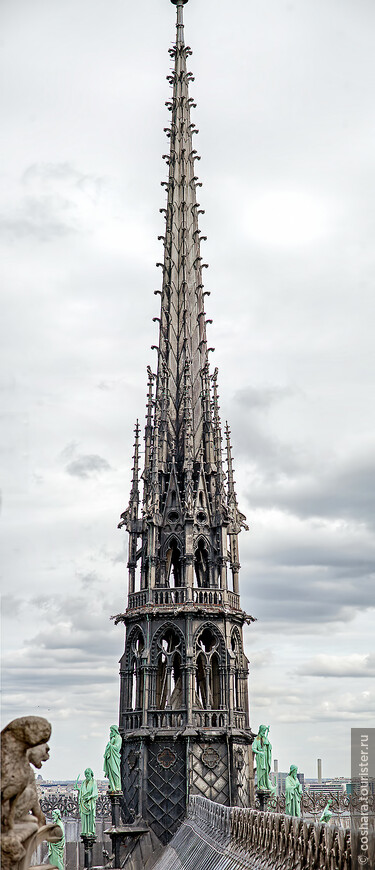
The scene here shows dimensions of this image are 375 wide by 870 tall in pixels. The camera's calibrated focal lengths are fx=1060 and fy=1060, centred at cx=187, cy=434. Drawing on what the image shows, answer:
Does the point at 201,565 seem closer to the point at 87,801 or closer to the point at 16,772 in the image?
the point at 87,801

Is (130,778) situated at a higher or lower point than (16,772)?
lower

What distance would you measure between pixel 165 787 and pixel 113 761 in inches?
121

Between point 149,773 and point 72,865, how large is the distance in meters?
12.6

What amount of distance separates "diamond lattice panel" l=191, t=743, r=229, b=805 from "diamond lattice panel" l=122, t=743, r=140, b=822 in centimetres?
289

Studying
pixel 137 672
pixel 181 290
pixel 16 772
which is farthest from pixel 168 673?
pixel 16 772

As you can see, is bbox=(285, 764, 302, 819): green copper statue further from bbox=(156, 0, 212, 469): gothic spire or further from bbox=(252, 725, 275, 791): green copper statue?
bbox=(156, 0, 212, 469): gothic spire

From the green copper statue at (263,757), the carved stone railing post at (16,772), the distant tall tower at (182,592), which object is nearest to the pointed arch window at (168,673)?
the distant tall tower at (182,592)

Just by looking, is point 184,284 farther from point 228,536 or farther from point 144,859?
point 144,859

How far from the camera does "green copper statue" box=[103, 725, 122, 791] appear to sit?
48.8 meters

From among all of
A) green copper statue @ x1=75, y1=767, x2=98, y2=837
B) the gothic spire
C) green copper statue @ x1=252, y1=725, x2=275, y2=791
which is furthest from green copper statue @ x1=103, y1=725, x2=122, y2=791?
the gothic spire

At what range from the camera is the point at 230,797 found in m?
51.0

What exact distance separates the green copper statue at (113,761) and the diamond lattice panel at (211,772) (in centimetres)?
366

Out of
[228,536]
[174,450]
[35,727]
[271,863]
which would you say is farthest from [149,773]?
[35,727]

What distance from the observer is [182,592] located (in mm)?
53938
